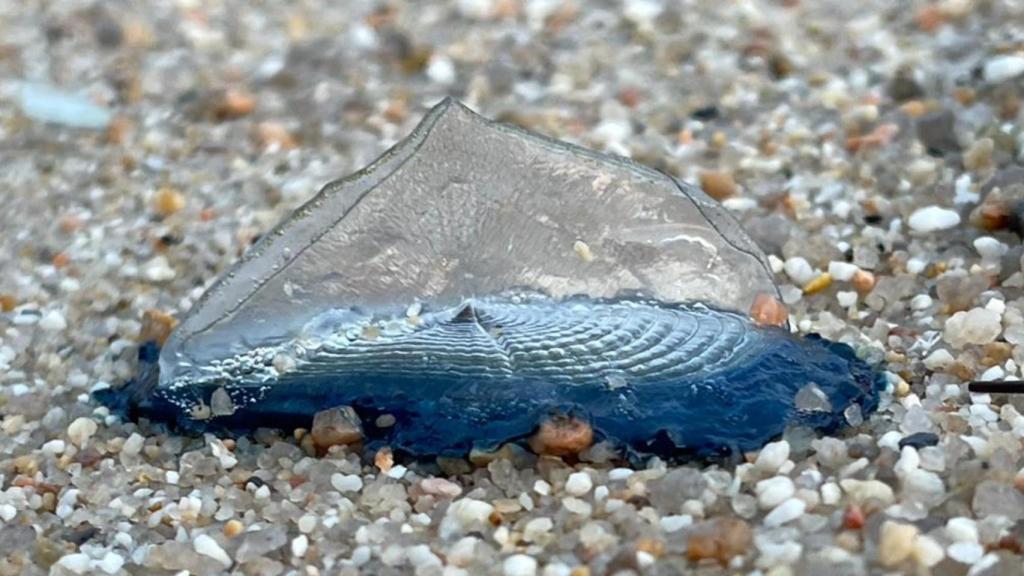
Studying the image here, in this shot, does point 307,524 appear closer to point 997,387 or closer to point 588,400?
point 588,400

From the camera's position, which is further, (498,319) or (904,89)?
(904,89)

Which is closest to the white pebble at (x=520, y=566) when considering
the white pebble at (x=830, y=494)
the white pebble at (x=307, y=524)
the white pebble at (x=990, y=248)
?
the white pebble at (x=307, y=524)

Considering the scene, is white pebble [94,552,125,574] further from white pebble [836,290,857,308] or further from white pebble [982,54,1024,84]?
white pebble [982,54,1024,84]

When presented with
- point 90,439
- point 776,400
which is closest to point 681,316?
point 776,400

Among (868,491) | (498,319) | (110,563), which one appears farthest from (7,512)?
(868,491)

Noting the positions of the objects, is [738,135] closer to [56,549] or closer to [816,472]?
[816,472]

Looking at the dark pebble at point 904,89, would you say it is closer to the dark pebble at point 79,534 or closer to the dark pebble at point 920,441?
the dark pebble at point 920,441

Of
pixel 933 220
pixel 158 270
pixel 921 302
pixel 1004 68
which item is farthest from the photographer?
pixel 1004 68
